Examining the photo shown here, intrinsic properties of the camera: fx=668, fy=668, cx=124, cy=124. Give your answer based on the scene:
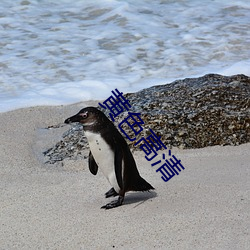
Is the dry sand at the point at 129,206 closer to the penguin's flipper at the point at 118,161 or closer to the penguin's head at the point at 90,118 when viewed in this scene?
the penguin's flipper at the point at 118,161

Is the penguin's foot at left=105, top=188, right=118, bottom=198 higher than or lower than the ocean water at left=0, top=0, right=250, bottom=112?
higher

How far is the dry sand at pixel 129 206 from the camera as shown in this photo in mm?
3201

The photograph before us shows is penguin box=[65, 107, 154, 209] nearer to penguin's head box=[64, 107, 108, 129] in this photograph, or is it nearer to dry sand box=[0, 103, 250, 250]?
penguin's head box=[64, 107, 108, 129]

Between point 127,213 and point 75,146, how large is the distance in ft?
4.47

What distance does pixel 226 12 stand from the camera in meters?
10.0

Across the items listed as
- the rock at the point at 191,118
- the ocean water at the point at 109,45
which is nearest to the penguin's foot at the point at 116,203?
the rock at the point at 191,118

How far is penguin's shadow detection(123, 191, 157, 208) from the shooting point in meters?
3.66

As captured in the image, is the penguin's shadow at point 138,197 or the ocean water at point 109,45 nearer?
the penguin's shadow at point 138,197

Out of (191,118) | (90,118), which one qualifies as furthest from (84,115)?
(191,118)

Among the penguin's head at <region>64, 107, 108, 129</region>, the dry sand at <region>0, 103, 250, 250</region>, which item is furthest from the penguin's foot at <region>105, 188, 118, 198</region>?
the penguin's head at <region>64, 107, 108, 129</region>

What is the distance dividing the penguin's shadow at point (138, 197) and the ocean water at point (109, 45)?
2589 mm

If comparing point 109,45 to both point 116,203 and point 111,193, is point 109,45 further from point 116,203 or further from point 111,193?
point 116,203

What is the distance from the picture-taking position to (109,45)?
8.57 m

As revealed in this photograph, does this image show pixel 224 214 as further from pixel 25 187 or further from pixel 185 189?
pixel 25 187
